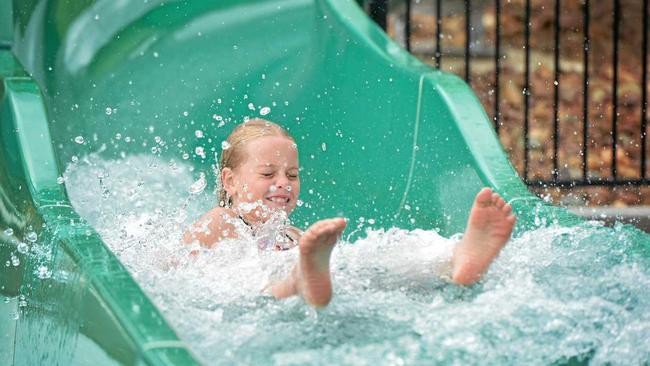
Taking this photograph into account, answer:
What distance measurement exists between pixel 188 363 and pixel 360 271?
34.6 inches

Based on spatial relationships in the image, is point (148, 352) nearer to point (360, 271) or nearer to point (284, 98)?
point (360, 271)

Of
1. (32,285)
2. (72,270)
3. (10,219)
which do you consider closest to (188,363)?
(72,270)

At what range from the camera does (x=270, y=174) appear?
415 centimetres

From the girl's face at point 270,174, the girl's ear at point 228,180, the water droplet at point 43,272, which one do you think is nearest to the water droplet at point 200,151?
the girl's ear at point 228,180

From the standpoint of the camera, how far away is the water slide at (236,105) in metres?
4.13

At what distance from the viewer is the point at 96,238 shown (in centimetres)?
336

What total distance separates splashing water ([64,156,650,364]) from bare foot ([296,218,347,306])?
0.12ft

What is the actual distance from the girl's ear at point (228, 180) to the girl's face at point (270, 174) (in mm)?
55

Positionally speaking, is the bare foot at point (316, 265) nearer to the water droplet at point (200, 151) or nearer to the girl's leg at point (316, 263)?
the girl's leg at point (316, 263)

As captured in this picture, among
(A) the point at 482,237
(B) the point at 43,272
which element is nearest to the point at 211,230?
(B) the point at 43,272

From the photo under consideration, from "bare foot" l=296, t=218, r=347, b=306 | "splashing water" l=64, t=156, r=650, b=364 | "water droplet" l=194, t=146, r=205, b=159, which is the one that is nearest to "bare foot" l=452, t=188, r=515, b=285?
"splashing water" l=64, t=156, r=650, b=364

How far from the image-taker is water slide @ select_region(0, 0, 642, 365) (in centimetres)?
413

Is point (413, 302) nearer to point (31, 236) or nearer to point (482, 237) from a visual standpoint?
point (482, 237)

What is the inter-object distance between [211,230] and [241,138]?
14.5 inches
